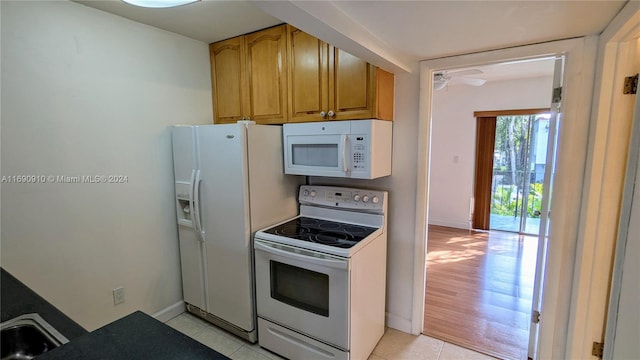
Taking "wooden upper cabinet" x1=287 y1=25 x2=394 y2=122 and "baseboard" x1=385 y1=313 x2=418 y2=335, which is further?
"baseboard" x1=385 y1=313 x2=418 y2=335

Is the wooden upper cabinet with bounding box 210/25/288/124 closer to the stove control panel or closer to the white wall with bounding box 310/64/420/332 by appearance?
the stove control panel

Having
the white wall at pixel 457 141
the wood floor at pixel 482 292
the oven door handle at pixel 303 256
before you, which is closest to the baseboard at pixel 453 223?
the white wall at pixel 457 141

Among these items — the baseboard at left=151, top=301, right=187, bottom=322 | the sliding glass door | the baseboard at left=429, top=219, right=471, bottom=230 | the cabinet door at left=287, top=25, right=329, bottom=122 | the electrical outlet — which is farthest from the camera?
the baseboard at left=429, top=219, right=471, bottom=230

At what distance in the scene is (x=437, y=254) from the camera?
398cm

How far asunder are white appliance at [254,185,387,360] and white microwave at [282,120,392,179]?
30 centimetres

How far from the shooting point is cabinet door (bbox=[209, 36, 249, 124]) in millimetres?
2525

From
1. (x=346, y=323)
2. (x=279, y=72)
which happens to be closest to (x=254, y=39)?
(x=279, y=72)

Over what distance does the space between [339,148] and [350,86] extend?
1.39ft

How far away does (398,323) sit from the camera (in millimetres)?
2428

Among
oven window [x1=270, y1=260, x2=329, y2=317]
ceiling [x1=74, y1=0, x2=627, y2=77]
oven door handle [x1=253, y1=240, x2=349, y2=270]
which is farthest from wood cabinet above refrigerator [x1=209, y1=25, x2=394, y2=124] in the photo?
oven window [x1=270, y1=260, x2=329, y2=317]

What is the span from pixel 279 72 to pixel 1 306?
1983 mm

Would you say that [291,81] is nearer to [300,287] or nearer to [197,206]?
[197,206]

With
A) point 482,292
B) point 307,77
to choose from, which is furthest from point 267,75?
point 482,292

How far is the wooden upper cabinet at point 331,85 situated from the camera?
6.44ft
